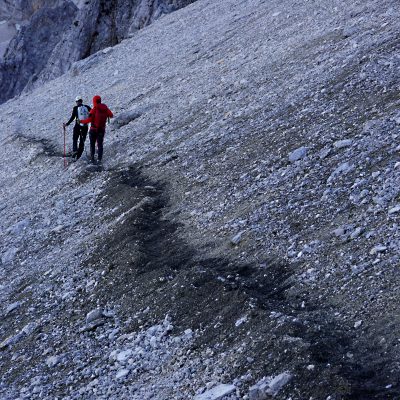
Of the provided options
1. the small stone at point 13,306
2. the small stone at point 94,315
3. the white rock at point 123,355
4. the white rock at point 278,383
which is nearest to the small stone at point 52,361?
the small stone at point 94,315

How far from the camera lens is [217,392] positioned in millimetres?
7668

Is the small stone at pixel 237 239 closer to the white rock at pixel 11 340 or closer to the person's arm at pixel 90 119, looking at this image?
the white rock at pixel 11 340

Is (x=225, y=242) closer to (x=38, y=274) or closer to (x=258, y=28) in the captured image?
(x=38, y=274)

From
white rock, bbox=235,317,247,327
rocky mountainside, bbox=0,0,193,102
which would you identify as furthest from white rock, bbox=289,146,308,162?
rocky mountainside, bbox=0,0,193,102

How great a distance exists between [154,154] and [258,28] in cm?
1030

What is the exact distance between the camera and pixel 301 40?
20266 mm

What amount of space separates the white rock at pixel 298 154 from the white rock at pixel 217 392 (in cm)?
567

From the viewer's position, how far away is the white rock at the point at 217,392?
761cm

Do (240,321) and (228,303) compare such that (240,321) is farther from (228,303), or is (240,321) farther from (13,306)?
(13,306)

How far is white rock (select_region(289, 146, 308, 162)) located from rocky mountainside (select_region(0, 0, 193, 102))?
34304 millimetres

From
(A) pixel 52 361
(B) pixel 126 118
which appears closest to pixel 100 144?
(B) pixel 126 118

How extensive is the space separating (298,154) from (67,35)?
41.2m

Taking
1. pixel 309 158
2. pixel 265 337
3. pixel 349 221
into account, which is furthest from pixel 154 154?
pixel 265 337

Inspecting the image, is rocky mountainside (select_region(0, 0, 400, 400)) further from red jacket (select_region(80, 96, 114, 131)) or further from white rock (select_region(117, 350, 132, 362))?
red jacket (select_region(80, 96, 114, 131))
